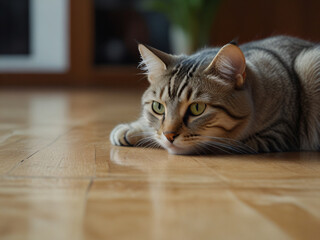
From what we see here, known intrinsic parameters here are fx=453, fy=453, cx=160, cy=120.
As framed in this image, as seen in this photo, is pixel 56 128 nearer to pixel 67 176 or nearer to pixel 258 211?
pixel 67 176

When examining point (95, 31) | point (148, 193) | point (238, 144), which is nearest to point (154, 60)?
point (238, 144)

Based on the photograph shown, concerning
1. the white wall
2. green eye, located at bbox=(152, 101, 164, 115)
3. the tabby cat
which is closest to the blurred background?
the white wall

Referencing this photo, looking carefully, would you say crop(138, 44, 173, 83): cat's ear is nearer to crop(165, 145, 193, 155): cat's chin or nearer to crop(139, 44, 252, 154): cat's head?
crop(139, 44, 252, 154): cat's head

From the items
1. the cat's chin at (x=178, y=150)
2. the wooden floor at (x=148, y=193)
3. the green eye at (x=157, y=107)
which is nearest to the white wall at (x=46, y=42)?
the wooden floor at (x=148, y=193)

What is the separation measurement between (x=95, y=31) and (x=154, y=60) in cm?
405

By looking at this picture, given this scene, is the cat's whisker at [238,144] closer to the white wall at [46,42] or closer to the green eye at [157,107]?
the green eye at [157,107]

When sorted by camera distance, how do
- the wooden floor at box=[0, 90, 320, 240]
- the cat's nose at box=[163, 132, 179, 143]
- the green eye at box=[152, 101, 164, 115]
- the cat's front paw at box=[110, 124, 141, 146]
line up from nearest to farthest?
the wooden floor at box=[0, 90, 320, 240]
the cat's nose at box=[163, 132, 179, 143]
the green eye at box=[152, 101, 164, 115]
the cat's front paw at box=[110, 124, 141, 146]

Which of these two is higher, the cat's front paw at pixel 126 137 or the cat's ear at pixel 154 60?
the cat's ear at pixel 154 60

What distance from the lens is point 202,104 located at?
142 centimetres

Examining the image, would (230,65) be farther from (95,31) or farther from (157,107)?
(95,31)

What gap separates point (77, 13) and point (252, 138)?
418cm

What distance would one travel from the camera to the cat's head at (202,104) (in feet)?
4.56

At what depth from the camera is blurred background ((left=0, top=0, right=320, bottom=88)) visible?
5328 mm

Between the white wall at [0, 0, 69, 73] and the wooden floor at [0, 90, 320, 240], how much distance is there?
12.8 ft
